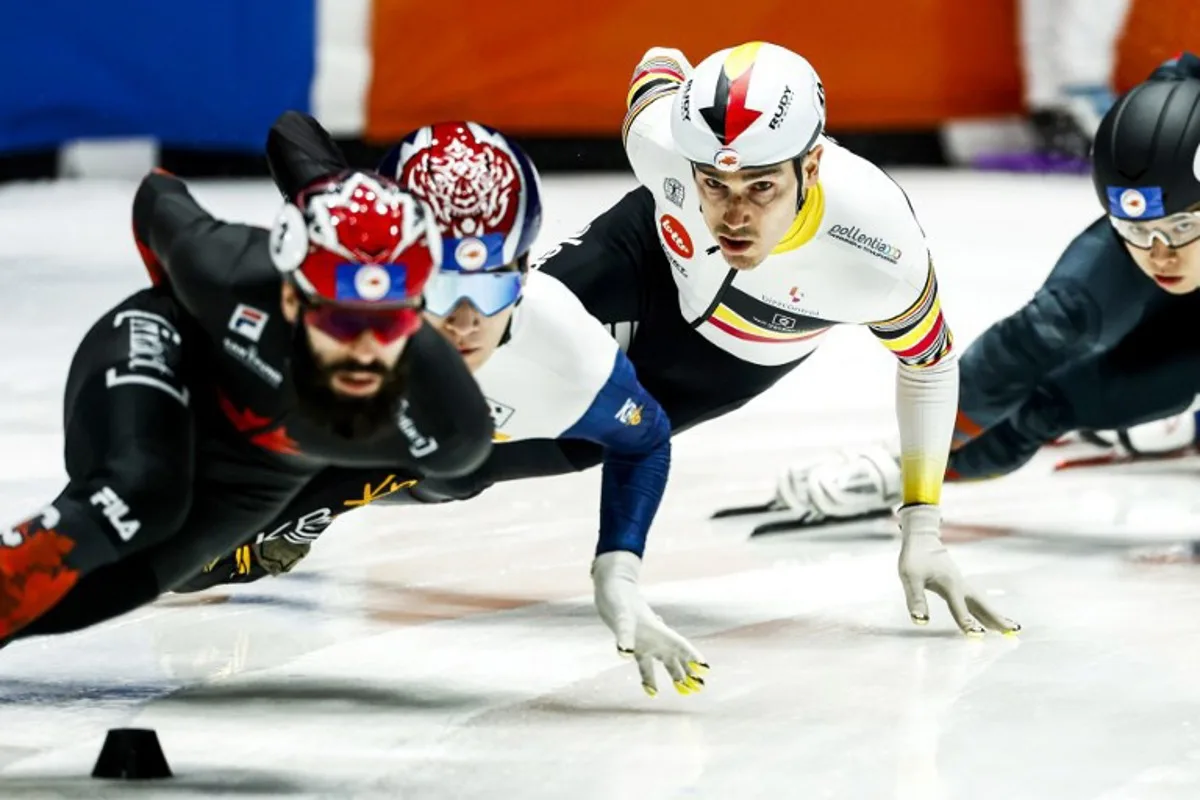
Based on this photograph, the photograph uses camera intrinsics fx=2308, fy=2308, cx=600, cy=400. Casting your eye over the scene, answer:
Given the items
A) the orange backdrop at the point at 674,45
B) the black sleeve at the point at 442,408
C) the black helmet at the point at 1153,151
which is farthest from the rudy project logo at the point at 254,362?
the orange backdrop at the point at 674,45

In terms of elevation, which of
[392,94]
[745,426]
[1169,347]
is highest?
[1169,347]

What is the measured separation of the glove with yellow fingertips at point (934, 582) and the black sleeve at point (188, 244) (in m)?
1.58

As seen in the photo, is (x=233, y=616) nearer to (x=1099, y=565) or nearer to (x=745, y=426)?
(x=1099, y=565)

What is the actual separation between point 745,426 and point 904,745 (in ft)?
9.66

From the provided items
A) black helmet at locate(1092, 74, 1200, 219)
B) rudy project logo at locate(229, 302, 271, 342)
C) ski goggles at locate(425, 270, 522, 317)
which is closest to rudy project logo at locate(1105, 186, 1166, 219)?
black helmet at locate(1092, 74, 1200, 219)

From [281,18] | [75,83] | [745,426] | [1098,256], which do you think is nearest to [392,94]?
[281,18]

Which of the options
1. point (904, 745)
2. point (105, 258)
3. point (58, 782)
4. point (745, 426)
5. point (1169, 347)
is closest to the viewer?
point (58, 782)

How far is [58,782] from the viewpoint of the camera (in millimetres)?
3510

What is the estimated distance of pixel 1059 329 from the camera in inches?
219

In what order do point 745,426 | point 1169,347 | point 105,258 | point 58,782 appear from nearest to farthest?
point 58,782 → point 1169,347 → point 745,426 → point 105,258

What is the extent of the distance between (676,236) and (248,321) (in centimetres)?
158

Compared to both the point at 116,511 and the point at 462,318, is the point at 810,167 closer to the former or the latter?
the point at 462,318

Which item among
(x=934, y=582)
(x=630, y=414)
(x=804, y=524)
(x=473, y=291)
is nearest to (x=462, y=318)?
(x=473, y=291)

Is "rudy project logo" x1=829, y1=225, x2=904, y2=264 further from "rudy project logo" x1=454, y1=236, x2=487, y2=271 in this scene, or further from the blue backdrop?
the blue backdrop
